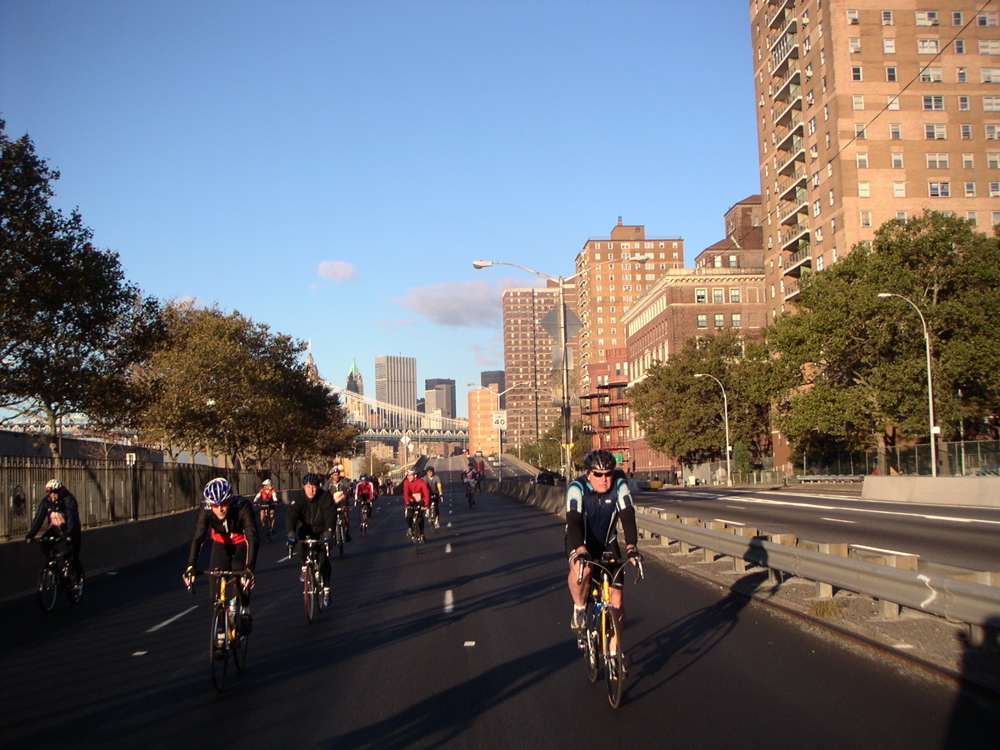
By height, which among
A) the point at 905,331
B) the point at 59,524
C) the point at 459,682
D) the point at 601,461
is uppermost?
the point at 905,331

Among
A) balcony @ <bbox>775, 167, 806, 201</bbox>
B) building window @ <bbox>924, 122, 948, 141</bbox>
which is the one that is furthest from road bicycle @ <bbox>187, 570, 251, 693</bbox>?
balcony @ <bbox>775, 167, 806, 201</bbox>

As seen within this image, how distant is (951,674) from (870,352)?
168 feet

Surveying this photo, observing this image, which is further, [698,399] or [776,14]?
[698,399]

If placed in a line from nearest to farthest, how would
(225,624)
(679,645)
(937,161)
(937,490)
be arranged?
(225,624) < (679,645) < (937,490) < (937,161)

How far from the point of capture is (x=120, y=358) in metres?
31.6

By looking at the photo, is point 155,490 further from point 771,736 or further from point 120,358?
point 771,736

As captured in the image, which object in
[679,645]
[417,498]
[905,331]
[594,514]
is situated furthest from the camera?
[905,331]

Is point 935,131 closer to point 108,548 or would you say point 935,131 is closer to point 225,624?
point 108,548

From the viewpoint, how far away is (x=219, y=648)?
8.29 metres

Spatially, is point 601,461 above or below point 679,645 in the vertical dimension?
above

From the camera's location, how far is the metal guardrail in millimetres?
7578

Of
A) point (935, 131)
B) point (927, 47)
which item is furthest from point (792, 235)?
point (927, 47)

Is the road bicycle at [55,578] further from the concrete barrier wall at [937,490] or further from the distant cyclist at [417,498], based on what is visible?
the concrete barrier wall at [937,490]

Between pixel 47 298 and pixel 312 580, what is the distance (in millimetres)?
17565
